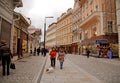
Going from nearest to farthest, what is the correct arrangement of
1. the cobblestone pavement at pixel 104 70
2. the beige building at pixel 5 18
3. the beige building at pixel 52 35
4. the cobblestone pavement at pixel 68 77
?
the cobblestone pavement at pixel 68 77, the cobblestone pavement at pixel 104 70, the beige building at pixel 5 18, the beige building at pixel 52 35

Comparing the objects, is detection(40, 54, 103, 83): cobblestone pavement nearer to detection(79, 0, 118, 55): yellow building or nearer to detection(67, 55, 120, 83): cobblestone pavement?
detection(67, 55, 120, 83): cobblestone pavement

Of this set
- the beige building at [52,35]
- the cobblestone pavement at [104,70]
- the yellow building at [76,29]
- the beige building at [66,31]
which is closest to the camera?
the cobblestone pavement at [104,70]

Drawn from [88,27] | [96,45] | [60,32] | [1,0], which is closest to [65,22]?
[60,32]

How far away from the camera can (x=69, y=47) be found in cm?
8275

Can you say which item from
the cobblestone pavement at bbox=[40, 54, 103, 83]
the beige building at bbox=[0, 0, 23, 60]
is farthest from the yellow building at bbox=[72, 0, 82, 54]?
the cobblestone pavement at bbox=[40, 54, 103, 83]

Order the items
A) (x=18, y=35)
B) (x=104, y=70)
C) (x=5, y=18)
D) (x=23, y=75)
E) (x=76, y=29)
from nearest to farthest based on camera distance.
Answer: (x=23, y=75)
(x=104, y=70)
(x=5, y=18)
(x=18, y=35)
(x=76, y=29)

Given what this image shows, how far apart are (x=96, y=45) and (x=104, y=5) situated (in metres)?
7.10

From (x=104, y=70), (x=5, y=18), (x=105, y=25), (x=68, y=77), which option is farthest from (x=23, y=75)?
(x=105, y=25)

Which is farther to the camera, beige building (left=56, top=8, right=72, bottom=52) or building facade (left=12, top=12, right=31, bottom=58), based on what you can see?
beige building (left=56, top=8, right=72, bottom=52)

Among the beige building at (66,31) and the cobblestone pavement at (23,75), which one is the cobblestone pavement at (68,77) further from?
the beige building at (66,31)

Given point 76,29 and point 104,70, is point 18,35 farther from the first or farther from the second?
point 76,29

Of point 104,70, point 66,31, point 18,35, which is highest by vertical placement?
point 66,31

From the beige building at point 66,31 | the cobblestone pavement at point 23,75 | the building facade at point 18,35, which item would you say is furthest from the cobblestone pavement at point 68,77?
the beige building at point 66,31

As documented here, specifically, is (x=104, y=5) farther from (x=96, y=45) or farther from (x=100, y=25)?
(x=96, y=45)
